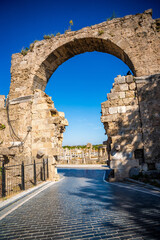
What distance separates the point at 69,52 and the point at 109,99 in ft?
14.3

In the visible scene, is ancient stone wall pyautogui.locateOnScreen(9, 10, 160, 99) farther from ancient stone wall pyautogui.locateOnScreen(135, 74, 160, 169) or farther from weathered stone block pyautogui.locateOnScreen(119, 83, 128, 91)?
weathered stone block pyautogui.locateOnScreen(119, 83, 128, 91)

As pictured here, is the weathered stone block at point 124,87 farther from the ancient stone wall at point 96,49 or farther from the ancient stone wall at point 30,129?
the ancient stone wall at point 30,129

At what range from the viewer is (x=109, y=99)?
24.7ft

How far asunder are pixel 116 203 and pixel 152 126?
4.36 metres

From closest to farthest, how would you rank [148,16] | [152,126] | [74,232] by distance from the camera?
[74,232] → [152,126] → [148,16]

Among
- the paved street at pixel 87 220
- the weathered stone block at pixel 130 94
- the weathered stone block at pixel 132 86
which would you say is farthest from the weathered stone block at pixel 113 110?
the paved street at pixel 87 220

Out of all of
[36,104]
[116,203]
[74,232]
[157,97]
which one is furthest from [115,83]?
[74,232]

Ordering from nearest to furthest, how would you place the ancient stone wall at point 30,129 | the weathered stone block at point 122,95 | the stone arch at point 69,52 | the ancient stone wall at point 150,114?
the ancient stone wall at point 150,114
the weathered stone block at point 122,95
the ancient stone wall at point 30,129
the stone arch at point 69,52

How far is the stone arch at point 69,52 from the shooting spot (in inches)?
343

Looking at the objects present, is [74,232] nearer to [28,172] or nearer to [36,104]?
[28,172]

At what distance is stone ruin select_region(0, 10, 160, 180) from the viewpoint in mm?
6988

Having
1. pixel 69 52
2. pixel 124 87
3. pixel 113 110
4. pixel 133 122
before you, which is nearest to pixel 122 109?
pixel 113 110

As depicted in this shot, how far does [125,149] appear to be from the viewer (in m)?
7.00

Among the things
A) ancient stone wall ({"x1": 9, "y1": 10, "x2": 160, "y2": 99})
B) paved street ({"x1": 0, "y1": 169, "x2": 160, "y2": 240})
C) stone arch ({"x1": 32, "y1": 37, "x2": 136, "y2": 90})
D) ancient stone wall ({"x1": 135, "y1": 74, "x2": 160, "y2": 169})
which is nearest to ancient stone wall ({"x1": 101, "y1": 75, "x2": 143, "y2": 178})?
ancient stone wall ({"x1": 135, "y1": 74, "x2": 160, "y2": 169})
